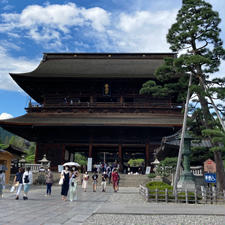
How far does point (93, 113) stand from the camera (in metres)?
23.4

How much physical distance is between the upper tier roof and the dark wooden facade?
0.11m

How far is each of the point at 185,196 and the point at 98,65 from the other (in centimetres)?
→ 2054

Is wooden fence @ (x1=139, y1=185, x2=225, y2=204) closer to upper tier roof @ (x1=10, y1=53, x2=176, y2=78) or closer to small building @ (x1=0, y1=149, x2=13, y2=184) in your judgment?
small building @ (x1=0, y1=149, x2=13, y2=184)

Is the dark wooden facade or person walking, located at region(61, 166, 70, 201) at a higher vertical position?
the dark wooden facade

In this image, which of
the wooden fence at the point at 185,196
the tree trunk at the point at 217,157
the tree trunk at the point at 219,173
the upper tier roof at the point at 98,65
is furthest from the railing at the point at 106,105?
the wooden fence at the point at 185,196

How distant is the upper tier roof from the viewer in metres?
24.0

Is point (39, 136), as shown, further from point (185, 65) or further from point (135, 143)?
point (185, 65)

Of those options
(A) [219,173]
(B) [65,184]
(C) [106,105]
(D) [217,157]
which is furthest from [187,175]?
(C) [106,105]

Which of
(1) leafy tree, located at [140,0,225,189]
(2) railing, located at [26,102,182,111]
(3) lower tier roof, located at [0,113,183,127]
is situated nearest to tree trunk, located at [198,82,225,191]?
(1) leafy tree, located at [140,0,225,189]

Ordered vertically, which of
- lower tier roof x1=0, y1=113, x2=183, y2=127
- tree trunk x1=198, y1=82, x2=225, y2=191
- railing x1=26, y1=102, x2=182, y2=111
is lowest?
tree trunk x1=198, y1=82, x2=225, y2=191

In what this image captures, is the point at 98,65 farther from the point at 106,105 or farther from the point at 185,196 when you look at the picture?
the point at 185,196

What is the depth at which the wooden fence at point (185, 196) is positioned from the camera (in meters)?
10.8

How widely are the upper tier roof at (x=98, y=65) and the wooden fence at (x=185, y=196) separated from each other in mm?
13985

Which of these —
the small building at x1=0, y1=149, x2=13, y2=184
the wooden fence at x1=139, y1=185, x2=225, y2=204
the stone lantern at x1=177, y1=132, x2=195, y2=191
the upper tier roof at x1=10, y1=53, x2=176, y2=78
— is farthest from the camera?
the upper tier roof at x1=10, y1=53, x2=176, y2=78
